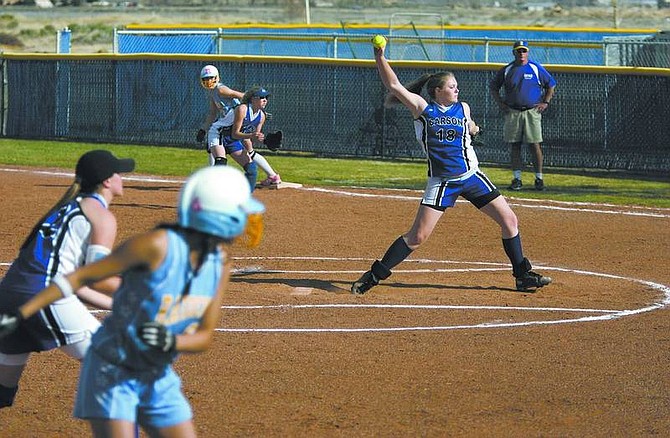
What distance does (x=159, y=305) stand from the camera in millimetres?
5125

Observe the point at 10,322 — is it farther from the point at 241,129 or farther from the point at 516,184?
the point at 516,184

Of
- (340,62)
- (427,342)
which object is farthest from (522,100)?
(427,342)

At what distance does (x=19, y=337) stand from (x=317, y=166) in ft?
55.1

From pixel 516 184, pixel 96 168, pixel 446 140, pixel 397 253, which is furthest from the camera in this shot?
pixel 516 184

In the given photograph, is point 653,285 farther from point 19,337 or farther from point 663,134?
point 663,134

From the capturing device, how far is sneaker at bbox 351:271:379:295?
→ 38.5 ft

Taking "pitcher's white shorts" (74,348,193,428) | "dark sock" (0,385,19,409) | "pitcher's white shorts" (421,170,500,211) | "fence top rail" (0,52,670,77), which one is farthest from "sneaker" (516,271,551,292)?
"fence top rail" (0,52,670,77)

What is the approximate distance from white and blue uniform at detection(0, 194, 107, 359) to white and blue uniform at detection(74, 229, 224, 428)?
119 centimetres

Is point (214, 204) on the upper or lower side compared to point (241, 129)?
lower

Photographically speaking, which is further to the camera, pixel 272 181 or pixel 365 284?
pixel 272 181

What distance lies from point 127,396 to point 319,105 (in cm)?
2006

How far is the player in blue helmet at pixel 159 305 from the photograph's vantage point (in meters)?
5.02

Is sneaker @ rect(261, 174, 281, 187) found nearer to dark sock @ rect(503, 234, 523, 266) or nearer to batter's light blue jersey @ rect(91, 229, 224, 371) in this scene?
dark sock @ rect(503, 234, 523, 266)

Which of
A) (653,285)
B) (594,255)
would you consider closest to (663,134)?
(594,255)
